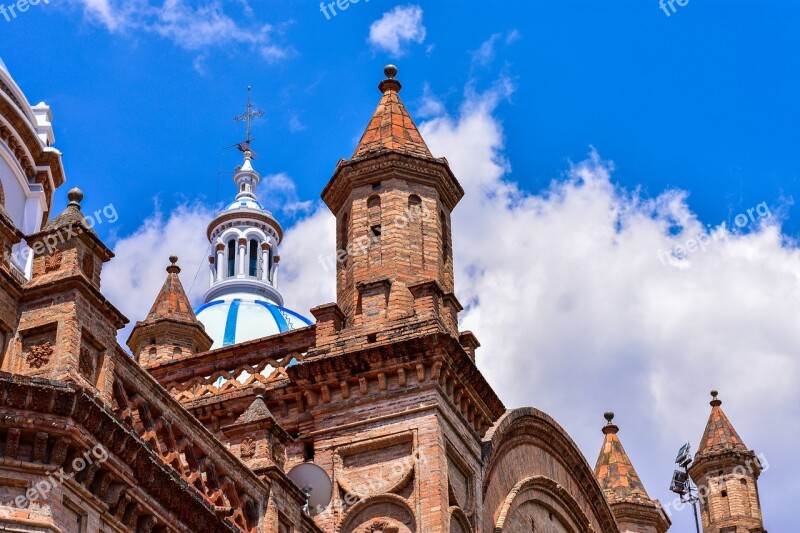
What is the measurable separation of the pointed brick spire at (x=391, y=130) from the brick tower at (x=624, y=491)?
1121 centimetres

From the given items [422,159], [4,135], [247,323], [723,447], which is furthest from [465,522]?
[247,323]

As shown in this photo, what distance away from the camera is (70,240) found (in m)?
17.2

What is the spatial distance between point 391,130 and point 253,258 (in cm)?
3886

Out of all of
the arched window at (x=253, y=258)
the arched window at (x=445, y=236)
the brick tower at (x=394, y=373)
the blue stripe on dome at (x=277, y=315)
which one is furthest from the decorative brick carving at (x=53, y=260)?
the arched window at (x=253, y=258)

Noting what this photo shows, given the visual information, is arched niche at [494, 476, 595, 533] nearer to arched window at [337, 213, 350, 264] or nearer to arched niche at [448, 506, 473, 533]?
arched niche at [448, 506, 473, 533]

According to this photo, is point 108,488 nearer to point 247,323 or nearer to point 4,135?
point 4,135

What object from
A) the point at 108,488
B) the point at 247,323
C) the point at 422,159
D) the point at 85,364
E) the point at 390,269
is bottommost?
the point at 108,488

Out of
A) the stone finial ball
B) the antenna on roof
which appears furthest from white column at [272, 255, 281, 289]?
the stone finial ball

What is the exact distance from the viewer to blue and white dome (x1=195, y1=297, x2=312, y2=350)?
56.8 meters

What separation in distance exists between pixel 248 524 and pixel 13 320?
4.08 meters

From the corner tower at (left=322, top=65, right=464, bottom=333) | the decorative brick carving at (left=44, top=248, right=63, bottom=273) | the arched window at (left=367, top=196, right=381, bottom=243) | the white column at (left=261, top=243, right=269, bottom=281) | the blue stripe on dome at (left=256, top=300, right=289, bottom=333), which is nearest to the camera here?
the decorative brick carving at (left=44, top=248, right=63, bottom=273)

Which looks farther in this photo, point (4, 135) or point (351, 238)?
point (4, 135)

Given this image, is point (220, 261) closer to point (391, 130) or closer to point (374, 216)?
point (391, 130)

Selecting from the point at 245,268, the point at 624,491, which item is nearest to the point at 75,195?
the point at 624,491
